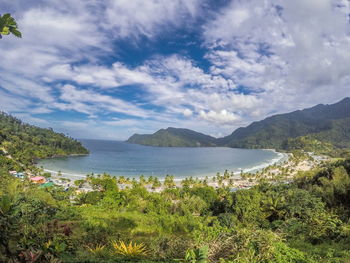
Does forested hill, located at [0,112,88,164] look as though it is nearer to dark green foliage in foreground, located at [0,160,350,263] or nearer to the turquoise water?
the turquoise water

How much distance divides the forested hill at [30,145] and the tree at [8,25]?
82064 millimetres

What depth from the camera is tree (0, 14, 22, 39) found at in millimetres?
1613

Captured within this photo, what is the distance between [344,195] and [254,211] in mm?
6309

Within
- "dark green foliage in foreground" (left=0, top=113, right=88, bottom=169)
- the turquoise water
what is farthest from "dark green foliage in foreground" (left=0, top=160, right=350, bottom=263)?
"dark green foliage in foreground" (left=0, top=113, right=88, bottom=169)

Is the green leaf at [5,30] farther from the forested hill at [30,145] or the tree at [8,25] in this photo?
the forested hill at [30,145]

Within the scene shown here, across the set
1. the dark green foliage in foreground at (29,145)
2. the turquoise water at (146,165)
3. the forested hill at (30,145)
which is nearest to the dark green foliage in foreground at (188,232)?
the turquoise water at (146,165)

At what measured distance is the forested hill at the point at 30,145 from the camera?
74.1 metres

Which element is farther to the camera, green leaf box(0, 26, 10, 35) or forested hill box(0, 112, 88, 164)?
forested hill box(0, 112, 88, 164)

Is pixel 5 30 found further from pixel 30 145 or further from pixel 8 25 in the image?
pixel 30 145

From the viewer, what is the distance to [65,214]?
9891 millimetres

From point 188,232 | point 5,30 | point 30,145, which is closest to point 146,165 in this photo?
point 30,145

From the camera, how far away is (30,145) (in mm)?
90500

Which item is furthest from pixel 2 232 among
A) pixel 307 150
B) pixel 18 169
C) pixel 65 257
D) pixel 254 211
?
pixel 307 150

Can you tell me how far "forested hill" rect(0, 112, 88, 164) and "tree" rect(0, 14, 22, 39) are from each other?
82.1m
